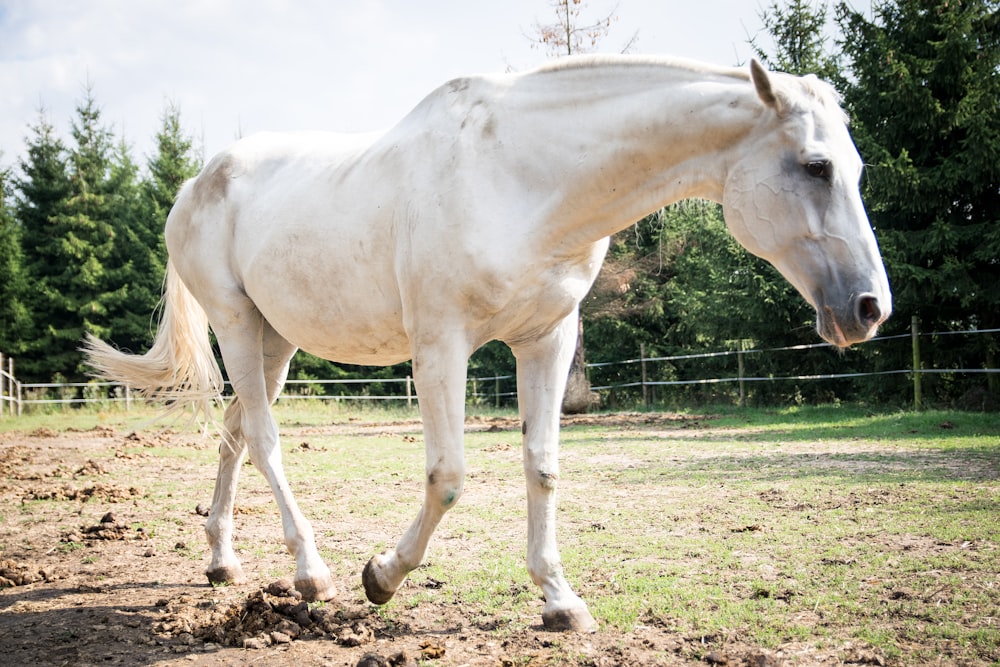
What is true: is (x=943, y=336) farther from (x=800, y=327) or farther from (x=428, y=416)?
(x=428, y=416)

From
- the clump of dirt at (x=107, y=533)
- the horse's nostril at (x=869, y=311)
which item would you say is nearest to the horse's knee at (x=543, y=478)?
the horse's nostril at (x=869, y=311)

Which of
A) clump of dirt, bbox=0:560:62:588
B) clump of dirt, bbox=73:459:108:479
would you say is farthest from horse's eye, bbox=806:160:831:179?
clump of dirt, bbox=73:459:108:479

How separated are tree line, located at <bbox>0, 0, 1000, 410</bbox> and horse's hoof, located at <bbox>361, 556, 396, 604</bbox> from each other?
5768 millimetres

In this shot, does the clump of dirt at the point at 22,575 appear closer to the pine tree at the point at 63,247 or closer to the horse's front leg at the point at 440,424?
the horse's front leg at the point at 440,424

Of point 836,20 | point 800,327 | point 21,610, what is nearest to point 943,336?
point 800,327

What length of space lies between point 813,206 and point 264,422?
276cm

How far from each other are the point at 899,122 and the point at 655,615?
13534 mm

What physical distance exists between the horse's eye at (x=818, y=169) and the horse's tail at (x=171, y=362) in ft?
11.4

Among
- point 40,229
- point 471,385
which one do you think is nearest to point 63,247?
point 40,229

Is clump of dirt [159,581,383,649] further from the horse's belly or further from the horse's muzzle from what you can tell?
the horse's muzzle

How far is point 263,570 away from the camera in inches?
164

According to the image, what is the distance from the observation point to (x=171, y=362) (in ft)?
15.4

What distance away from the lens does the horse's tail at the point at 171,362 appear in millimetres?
4676

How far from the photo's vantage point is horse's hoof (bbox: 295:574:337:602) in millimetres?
3483
